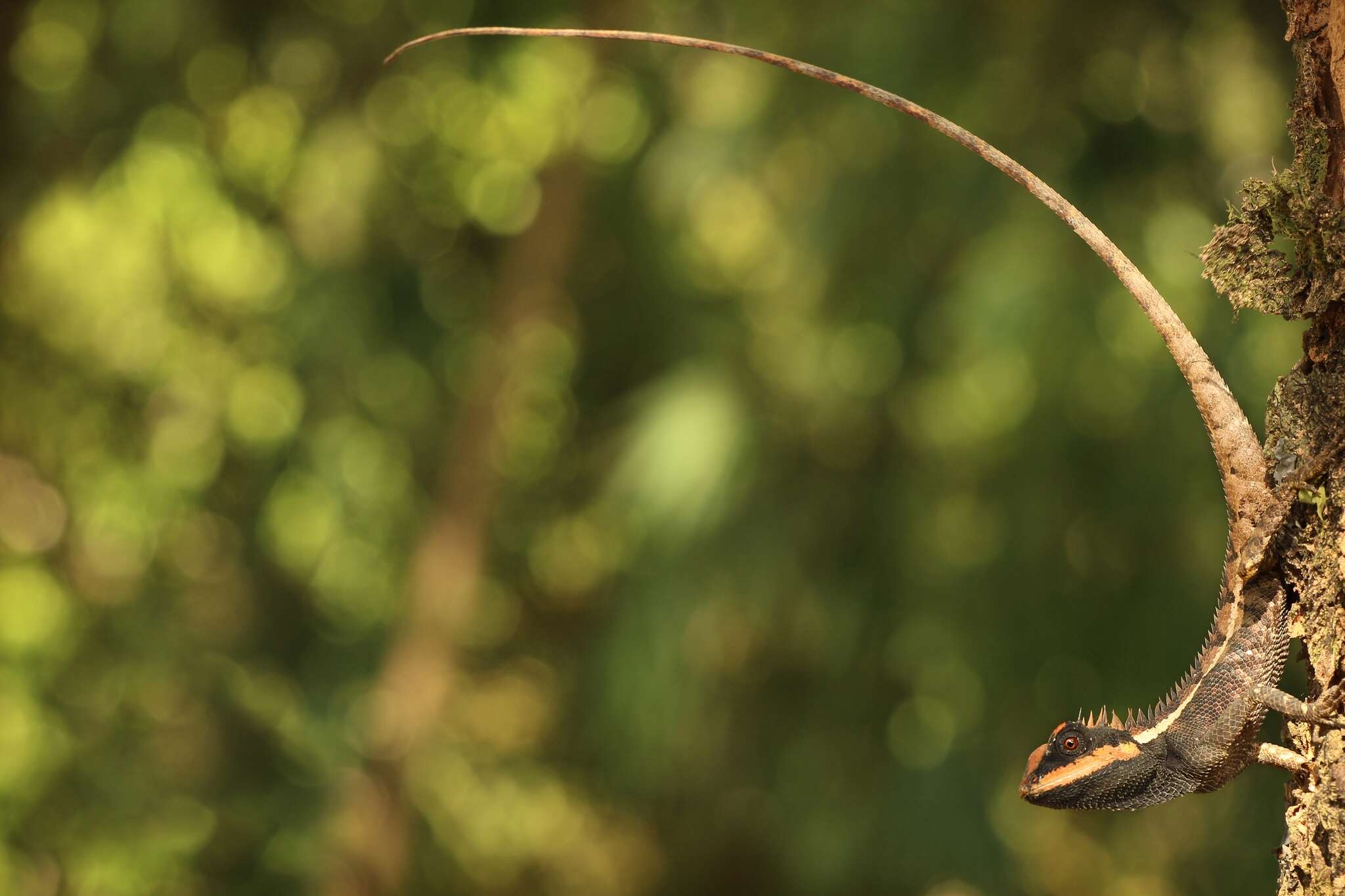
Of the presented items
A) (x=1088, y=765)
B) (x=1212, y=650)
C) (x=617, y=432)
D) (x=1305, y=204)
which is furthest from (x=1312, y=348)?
(x=617, y=432)

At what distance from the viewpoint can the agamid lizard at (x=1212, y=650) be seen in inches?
30.5

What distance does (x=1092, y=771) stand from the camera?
86cm

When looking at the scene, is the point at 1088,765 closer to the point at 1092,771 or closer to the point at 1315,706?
the point at 1092,771

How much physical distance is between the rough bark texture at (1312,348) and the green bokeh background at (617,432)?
2096mm

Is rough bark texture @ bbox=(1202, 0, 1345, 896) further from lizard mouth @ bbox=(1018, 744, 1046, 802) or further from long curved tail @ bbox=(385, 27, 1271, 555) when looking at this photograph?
lizard mouth @ bbox=(1018, 744, 1046, 802)

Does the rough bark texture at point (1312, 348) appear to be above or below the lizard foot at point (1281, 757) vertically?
above

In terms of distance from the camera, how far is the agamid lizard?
776 mm

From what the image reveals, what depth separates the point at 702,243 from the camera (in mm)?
4770

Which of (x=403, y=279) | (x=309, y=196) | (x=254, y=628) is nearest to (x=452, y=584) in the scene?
(x=254, y=628)

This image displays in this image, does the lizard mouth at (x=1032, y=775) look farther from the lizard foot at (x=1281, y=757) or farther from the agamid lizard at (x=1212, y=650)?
the lizard foot at (x=1281, y=757)

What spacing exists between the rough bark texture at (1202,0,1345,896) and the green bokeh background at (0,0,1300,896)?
6.88ft

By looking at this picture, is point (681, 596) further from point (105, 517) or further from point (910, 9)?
point (105, 517)

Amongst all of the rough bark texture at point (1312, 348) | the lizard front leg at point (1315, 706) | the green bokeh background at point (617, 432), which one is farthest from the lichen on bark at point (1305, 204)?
the green bokeh background at point (617, 432)

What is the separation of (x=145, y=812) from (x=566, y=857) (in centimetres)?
222
